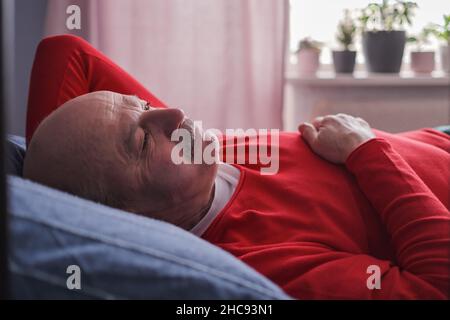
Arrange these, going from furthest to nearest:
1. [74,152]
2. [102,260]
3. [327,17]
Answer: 1. [327,17]
2. [74,152]
3. [102,260]

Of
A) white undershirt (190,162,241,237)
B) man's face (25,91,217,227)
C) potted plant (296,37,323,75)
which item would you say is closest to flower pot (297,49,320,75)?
potted plant (296,37,323,75)

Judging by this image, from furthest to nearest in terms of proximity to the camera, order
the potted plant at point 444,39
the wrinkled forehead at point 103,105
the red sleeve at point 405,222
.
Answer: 1. the potted plant at point 444,39
2. the wrinkled forehead at point 103,105
3. the red sleeve at point 405,222

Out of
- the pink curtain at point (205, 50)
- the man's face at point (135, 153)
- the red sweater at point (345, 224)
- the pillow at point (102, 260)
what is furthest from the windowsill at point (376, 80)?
the pillow at point (102, 260)

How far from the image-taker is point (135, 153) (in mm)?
915

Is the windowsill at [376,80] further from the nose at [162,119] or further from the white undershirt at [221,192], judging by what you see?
the nose at [162,119]

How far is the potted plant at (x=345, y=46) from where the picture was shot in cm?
248

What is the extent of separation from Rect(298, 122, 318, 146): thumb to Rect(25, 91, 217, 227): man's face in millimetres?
275

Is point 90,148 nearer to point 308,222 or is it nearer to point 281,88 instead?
point 308,222

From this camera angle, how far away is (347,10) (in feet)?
8.43

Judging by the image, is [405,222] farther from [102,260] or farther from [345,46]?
[345,46]

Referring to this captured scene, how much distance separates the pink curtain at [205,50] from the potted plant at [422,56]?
0.58 meters

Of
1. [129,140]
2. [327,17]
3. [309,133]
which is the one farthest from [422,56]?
[129,140]

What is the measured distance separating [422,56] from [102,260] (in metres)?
2.23

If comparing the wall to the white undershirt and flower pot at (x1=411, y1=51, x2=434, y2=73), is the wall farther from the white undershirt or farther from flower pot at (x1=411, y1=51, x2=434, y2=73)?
flower pot at (x1=411, y1=51, x2=434, y2=73)
